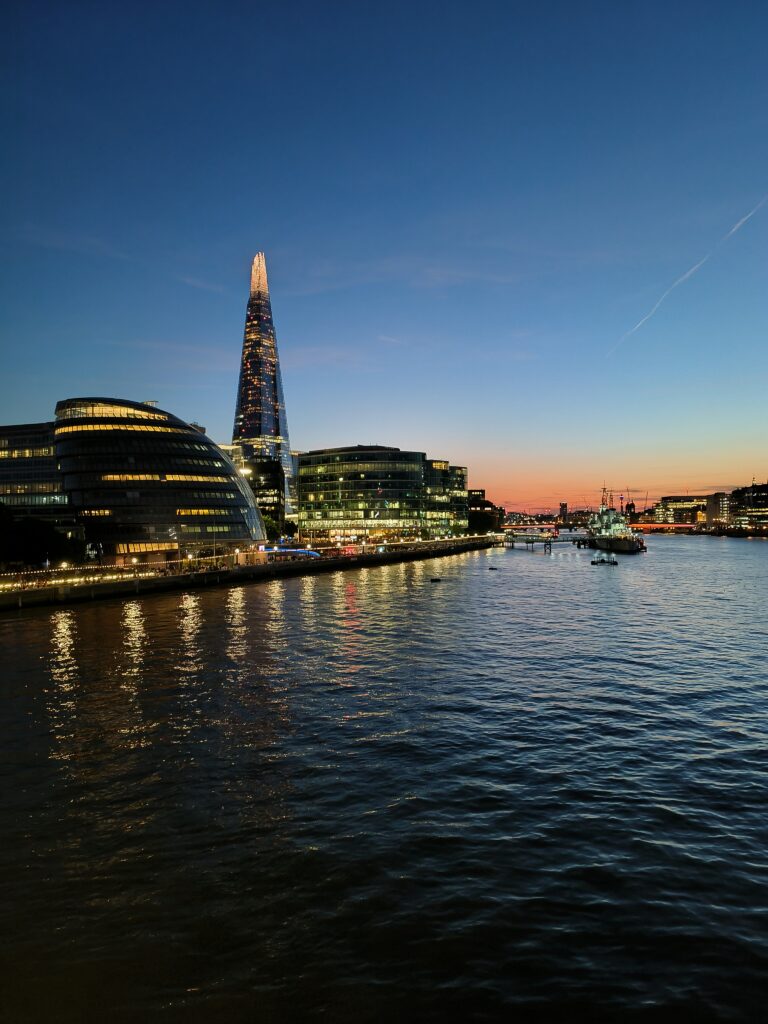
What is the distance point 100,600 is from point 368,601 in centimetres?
3408

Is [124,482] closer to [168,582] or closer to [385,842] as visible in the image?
[168,582]

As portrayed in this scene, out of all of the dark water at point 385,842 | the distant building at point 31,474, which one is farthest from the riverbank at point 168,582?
the distant building at point 31,474

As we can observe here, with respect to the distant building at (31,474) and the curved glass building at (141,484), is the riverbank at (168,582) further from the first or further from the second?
the distant building at (31,474)

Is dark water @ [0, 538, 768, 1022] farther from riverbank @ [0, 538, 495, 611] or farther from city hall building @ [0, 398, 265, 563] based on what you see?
city hall building @ [0, 398, 265, 563]

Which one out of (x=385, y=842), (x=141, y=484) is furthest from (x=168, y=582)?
(x=385, y=842)

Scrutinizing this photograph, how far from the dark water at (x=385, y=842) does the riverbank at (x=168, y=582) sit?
3858 centimetres

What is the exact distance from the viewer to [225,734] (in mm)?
26375

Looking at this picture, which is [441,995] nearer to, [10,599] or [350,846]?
[350,846]

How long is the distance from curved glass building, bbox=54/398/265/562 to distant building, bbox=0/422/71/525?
2.80 metres

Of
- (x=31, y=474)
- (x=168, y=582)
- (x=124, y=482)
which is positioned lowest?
(x=168, y=582)

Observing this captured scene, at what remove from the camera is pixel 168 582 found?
306 ft

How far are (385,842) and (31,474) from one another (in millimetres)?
145007

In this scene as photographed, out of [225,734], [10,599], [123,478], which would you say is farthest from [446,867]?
[123,478]

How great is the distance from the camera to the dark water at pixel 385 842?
448 inches
